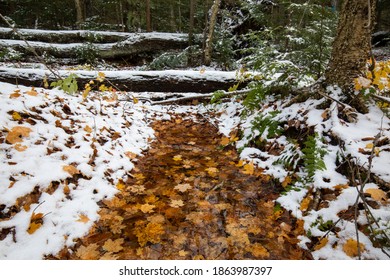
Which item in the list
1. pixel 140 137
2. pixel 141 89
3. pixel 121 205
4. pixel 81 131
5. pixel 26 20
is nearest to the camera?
pixel 121 205

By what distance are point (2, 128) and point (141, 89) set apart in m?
3.74

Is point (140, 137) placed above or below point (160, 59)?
below

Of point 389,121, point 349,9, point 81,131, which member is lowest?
point 81,131

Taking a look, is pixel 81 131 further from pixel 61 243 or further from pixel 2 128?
pixel 61 243

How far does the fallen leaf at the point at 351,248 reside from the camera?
1641 mm

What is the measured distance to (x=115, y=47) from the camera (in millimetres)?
11703

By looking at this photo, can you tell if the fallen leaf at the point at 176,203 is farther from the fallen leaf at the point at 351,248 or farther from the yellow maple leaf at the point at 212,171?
the fallen leaf at the point at 351,248

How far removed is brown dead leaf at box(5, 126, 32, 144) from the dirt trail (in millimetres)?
1100

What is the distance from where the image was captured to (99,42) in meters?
12.6

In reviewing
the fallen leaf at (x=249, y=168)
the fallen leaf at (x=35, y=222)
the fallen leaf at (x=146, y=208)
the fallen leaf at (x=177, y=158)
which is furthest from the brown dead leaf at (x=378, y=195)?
the fallen leaf at (x=35, y=222)

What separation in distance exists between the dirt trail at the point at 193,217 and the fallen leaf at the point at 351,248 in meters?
0.27

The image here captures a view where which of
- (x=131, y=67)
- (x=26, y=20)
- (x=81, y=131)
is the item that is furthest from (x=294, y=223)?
(x=26, y=20)

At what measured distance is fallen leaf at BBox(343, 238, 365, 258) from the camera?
1.64 metres

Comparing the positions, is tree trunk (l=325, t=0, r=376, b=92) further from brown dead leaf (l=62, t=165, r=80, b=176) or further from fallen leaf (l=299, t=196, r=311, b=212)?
brown dead leaf (l=62, t=165, r=80, b=176)
